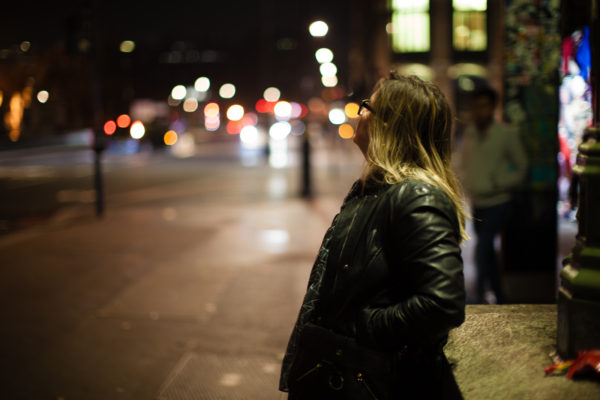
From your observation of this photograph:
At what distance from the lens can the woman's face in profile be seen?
7.09 feet

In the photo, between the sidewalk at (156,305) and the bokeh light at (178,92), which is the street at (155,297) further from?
the bokeh light at (178,92)

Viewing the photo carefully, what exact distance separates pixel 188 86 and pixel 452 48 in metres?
26.5

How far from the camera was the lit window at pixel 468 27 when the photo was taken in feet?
144

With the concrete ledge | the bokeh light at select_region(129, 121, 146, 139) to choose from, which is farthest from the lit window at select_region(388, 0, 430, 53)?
the concrete ledge

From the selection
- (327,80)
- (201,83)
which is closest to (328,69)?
(327,80)

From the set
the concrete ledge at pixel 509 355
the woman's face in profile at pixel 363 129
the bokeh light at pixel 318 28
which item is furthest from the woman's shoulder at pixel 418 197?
the bokeh light at pixel 318 28

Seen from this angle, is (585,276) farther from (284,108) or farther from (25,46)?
(284,108)

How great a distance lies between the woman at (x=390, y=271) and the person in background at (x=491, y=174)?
373cm

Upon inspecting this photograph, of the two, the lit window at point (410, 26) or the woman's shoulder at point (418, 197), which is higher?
the lit window at point (410, 26)

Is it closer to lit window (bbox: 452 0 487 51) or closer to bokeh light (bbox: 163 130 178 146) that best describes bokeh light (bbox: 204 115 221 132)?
bokeh light (bbox: 163 130 178 146)

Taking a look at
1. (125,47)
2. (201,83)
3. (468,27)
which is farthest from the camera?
(201,83)

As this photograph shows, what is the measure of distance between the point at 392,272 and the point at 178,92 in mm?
58552

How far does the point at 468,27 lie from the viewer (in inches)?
1768

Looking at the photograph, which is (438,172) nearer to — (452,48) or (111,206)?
(111,206)
